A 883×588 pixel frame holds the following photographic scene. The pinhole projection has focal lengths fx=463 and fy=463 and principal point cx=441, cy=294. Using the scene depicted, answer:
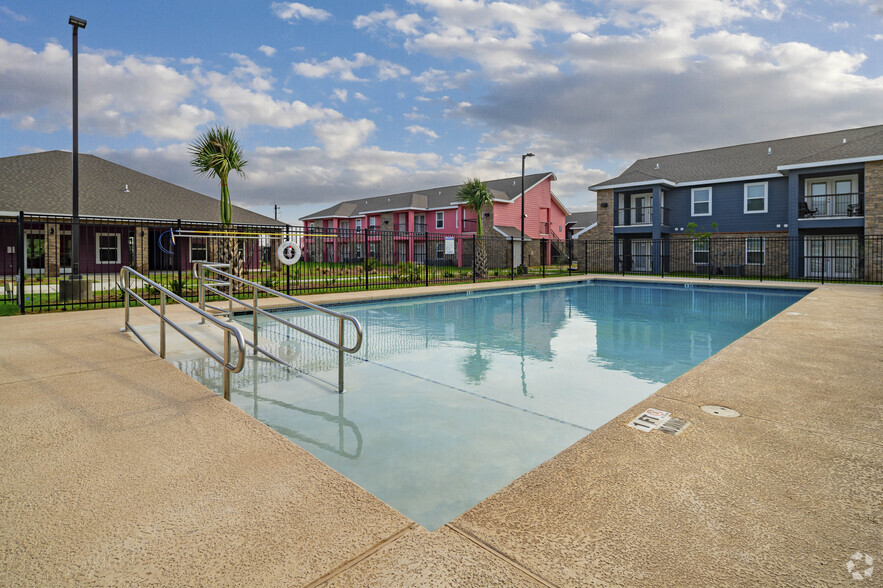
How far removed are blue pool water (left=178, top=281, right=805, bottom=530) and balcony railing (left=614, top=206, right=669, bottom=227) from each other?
59.3 feet

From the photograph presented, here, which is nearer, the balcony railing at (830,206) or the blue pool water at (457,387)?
the blue pool water at (457,387)

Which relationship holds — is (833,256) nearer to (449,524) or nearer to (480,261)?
(480,261)

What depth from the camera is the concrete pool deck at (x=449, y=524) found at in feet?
6.53

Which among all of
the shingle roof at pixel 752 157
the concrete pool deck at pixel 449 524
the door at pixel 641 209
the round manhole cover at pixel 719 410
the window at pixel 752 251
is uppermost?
the shingle roof at pixel 752 157

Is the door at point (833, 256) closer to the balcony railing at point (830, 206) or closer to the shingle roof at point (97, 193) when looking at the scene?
the balcony railing at point (830, 206)

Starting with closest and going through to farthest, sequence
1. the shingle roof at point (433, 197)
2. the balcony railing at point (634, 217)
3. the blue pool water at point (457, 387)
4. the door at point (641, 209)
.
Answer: the blue pool water at point (457, 387) → the balcony railing at point (634, 217) → the door at point (641, 209) → the shingle roof at point (433, 197)

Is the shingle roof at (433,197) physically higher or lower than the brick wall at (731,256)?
higher

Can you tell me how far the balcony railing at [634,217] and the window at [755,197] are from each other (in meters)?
4.34

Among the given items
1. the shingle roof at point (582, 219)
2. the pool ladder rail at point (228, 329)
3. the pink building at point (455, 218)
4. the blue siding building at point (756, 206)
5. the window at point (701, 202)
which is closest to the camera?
the pool ladder rail at point (228, 329)

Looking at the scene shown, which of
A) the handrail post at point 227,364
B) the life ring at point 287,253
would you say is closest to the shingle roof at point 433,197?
the life ring at point 287,253

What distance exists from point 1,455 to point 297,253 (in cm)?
1182

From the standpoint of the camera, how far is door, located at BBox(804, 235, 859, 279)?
23583 mm

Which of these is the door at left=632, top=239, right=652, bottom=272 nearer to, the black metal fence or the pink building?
the black metal fence

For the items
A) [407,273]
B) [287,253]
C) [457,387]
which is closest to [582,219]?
[407,273]
